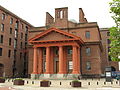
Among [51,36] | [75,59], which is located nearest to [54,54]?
[51,36]

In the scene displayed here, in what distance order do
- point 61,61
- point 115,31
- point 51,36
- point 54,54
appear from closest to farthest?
1. point 115,31
2. point 61,61
3. point 51,36
4. point 54,54

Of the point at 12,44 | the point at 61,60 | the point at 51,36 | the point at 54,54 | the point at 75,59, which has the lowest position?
the point at 61,60

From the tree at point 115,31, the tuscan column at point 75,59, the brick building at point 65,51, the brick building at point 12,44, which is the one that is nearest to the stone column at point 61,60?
the brick building at point 65,51

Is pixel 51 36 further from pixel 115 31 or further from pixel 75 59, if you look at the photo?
pixel 115 31

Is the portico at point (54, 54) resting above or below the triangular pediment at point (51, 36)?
below

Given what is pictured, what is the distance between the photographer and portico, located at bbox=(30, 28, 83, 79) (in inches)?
1686

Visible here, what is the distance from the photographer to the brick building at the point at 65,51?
43.3 meters

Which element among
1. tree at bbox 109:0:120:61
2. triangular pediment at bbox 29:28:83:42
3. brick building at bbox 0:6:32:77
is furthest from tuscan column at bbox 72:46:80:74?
tree at bbox 109:0:120:61

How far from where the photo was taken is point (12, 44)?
57.2m

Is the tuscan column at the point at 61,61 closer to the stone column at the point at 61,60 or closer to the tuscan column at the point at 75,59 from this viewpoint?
the stone column at the point at 61,60

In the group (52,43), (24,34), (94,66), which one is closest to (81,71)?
(94,66)

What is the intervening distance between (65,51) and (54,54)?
3.09 m

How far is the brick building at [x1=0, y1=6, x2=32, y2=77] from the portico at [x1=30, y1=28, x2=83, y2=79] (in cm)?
1144

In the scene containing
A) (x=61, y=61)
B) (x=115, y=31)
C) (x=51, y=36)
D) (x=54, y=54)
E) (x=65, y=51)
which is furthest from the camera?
(x=54, y=54)
